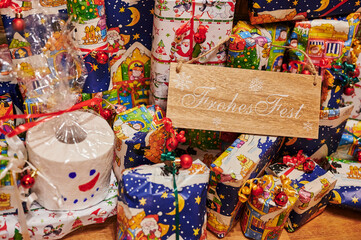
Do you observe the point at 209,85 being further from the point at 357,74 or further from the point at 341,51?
the point at 357,74

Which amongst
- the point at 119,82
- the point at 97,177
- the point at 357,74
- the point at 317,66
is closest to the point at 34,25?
the point at 119,82

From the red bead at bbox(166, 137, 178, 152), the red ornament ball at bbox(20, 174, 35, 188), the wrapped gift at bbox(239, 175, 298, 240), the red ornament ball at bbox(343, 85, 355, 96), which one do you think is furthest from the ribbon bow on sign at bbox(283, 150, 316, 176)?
the red ornament ball at bbox(20, 174, 35, 188)

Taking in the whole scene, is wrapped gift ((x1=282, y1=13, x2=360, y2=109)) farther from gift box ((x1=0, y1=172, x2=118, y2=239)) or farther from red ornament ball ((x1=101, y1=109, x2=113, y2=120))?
gift box ((x1=0, y1=172, x2=118, y2=239))

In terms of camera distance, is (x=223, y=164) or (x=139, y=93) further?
(x=139, y=93)

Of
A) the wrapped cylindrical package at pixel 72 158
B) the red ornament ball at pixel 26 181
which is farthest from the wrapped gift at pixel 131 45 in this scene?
the red ornament ball at pixel 26 181

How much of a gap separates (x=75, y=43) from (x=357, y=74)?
1.14 m

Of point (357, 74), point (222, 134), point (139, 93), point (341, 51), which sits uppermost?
point (341, 51)

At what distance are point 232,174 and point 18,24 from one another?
0.83 metres

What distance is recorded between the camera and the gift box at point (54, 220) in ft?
3.56

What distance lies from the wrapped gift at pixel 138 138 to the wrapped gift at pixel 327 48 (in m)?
0.59

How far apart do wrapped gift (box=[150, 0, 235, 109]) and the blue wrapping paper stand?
1.65ft

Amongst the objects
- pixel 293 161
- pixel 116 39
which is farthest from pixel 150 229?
pixel 116 39

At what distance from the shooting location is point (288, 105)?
1.28m

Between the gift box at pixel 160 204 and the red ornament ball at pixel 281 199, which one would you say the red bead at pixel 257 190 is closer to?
the red ornament ball at pixel 281 199
